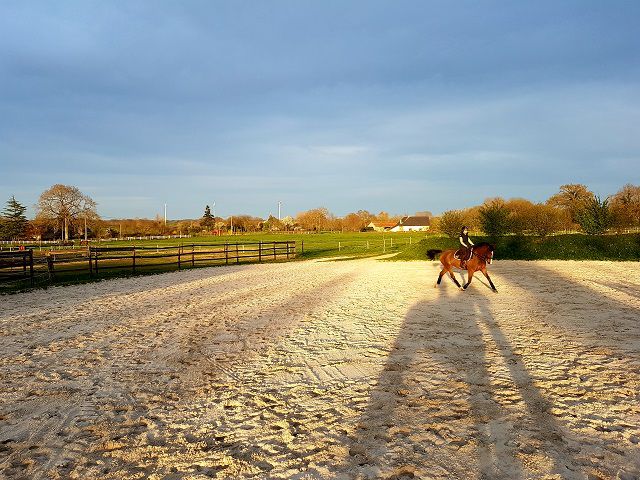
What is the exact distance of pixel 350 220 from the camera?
12938 cm

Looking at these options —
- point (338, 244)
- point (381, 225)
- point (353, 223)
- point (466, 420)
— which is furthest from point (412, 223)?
point (466, 420)

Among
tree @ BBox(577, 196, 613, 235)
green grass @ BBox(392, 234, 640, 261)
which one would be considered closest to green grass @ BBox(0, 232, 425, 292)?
green grass @ BBox(392, 234, 640, 261)

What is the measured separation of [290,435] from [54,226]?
88.9m

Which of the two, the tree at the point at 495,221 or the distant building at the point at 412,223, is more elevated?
the distant building at the point at 412,223

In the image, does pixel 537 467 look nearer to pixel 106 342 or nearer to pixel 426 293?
pixel 106 342

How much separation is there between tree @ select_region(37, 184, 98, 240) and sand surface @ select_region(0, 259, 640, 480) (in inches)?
2971

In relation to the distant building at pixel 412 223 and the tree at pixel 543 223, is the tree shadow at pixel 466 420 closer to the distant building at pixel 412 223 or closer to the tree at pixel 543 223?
the tree at pixel 543 223

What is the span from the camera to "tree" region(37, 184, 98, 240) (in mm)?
70188

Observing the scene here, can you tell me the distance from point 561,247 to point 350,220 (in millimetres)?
104310

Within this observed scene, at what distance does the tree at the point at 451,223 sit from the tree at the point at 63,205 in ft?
239

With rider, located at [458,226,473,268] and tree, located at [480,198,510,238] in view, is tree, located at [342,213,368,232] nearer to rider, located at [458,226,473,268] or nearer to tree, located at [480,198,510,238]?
tree, located at [480,198,510,238]

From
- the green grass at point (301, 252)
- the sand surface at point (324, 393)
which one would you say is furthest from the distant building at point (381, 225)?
the sand surface at point (324, 393)

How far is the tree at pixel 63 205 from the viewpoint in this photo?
70.2 m

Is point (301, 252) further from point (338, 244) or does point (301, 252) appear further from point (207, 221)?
point (207, 221)
